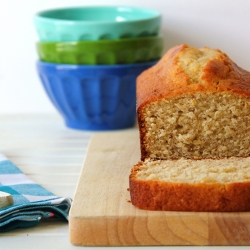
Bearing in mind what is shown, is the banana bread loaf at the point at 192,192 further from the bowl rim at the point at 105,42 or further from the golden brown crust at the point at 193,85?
the bowl rim at the point at 105,42

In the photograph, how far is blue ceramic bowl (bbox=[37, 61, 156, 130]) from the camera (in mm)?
2725

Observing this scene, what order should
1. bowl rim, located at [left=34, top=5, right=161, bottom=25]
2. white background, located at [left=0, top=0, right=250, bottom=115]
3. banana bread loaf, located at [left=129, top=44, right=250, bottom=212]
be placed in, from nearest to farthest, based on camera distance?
banana bread loaf, located at [left=129, top=44, right=250, bottom=212] → bowl rim, located at [left=34, top=5, right=161, bottom=25] → white background, located at [left=0, top=0, right=250, bottom=115]

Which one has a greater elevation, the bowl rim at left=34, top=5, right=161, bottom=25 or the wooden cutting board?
the bowl rim at left=34, top=5, right=161, bottom=25

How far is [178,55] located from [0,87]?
52.8 inches

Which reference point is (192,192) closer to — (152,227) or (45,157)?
(152,227)

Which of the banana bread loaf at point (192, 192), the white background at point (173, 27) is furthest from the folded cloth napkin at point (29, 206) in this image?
the white background at point (173, 27)

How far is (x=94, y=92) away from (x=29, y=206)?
116cm

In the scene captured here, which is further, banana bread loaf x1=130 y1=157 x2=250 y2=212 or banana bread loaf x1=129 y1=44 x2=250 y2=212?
banana bread loaf x1=129 y1=44 x2=250 y2=212

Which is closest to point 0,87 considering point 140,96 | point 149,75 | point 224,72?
point 149,75

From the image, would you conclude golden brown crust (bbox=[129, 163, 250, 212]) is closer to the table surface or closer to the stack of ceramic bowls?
the table surface

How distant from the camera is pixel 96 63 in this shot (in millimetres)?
2725

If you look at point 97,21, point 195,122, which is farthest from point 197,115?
point 97,21

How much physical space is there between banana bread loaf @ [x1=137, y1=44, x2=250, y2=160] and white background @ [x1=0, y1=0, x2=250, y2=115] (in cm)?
104

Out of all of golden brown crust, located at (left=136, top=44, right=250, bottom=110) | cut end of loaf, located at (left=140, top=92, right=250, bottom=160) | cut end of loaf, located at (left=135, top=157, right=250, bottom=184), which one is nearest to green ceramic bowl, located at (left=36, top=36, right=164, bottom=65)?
golden brown crust, located at (left=136, top=44, right=250, bottom=110)
